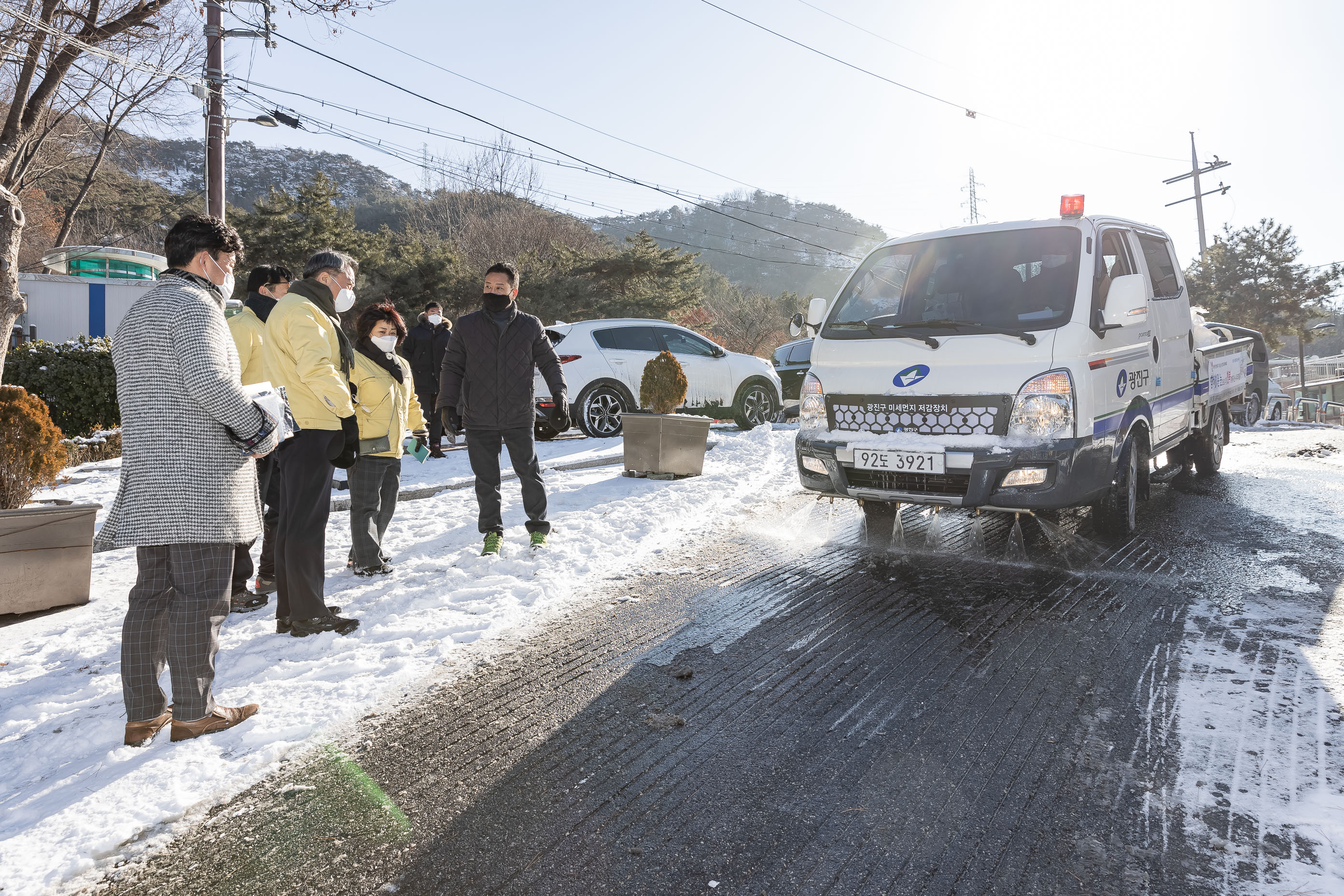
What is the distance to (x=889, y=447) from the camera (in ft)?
16.7

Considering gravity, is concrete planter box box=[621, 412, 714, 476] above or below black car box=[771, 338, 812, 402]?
below

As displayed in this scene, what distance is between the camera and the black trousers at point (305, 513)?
159 inches

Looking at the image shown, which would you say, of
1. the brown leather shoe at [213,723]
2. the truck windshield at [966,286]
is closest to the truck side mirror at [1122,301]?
the truck windshield at [966,286]

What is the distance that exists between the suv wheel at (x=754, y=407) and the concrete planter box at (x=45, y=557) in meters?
9.80

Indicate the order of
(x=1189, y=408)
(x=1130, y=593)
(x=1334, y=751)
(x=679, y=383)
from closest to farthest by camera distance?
(x=1334, y=751) → (x=1130, y=593) → (x=1189, y=408) → (x=679, y=383)

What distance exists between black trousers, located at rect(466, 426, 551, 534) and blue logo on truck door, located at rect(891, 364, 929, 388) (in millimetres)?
2465

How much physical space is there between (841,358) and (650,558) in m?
1.90

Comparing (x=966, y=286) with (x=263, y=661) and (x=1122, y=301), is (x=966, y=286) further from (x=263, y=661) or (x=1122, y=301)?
(x=263, y=661)

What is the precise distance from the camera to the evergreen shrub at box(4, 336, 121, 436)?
11.3 metres

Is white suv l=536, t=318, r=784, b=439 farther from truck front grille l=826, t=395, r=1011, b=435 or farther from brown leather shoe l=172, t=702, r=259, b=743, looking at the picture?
brown leather shoe l=172, t=702, r=259, b=743

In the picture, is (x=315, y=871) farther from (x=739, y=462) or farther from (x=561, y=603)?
(x=739, y=462)

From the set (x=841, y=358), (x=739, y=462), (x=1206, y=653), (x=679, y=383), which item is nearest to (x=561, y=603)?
(x=841, y=358)

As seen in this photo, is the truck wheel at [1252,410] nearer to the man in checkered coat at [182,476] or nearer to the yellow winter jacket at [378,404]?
the yellow winter jacket at [378,404]

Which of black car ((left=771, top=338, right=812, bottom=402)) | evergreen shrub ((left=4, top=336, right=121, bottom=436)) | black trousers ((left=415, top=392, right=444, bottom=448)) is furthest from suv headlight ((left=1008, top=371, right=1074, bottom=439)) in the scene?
black car ((left=771, top=338, right=812, bottom=402))
